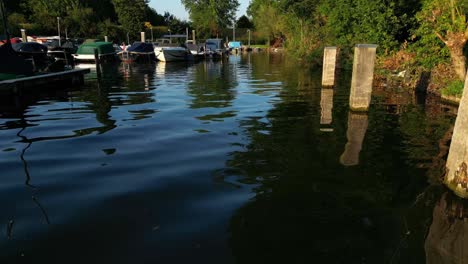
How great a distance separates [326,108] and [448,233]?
327 inches

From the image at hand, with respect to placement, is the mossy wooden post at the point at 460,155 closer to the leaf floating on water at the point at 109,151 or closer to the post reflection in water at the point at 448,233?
the post reflection in water at the point at 448,233

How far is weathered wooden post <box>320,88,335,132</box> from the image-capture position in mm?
9820

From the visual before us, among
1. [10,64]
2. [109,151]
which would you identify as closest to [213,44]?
[10,64]

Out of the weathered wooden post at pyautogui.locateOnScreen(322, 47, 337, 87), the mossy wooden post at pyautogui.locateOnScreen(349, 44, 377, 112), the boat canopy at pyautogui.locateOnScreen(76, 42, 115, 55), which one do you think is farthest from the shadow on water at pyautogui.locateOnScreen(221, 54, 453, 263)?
the boat canopy at pyautogui.locateOnScreen(76, 42, 115, 55)

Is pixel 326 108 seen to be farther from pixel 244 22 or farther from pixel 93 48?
pixel 244 22

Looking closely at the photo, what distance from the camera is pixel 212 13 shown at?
93.2m

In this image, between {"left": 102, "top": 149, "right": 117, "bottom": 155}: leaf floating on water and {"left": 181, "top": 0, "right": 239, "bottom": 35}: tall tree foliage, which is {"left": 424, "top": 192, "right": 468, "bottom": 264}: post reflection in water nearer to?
{"left": 102, "top": 149, "right": 117, "bottom": 155}: leaf floating on water

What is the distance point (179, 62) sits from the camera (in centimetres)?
4212

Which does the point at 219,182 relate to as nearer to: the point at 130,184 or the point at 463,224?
the point at 130,184

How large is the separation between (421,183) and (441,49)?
42.0ft

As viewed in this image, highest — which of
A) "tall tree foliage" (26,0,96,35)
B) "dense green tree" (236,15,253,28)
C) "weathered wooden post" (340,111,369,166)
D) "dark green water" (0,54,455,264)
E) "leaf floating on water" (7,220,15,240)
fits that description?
"dense green tree" (236,15,253,28)

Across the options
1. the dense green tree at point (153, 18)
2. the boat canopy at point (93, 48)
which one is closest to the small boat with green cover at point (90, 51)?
the boat canopy at point (93, 48)

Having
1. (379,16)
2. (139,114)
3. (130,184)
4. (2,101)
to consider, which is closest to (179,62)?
(379,16)

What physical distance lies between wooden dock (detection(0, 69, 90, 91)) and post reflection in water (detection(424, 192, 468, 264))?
609 inches
